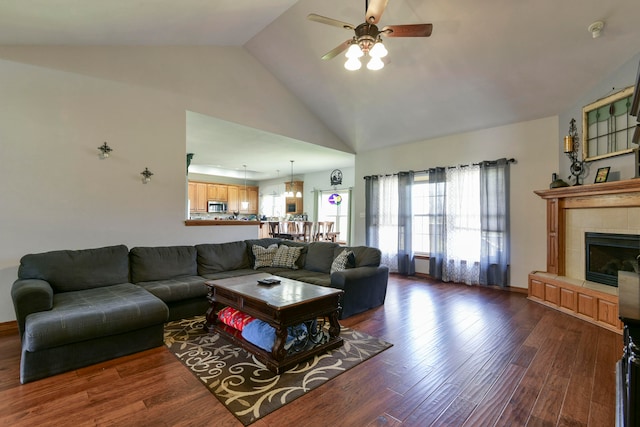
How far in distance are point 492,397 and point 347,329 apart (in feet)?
4.76

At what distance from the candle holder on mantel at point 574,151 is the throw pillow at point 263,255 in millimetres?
4297

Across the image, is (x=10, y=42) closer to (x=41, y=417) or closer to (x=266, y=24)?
(x=266, y=24)

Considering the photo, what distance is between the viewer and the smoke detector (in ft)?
9.93

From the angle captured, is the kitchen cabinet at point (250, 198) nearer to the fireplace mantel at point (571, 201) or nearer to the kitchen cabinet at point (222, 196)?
the kitchen cabinet at point (222, 196)

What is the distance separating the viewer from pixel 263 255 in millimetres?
4562

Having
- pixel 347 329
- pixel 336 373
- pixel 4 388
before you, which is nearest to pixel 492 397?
pixel 336 373

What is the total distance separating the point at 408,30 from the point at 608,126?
9.65ft

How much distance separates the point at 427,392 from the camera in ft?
6.88

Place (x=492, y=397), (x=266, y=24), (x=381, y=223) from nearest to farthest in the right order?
(x=492, y=397) < (x=266, y=24) < (x=381, y=223)

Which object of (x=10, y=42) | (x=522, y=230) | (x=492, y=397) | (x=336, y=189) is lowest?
(x=492, y=397)

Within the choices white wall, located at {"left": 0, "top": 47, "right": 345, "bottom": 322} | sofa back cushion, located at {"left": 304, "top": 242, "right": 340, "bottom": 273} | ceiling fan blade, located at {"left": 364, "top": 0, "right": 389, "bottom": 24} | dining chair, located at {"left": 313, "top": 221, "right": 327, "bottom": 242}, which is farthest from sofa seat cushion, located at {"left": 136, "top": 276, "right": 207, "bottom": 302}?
dining chair, located at {"left": 313, "top": 221, "right": 327, "bottom": 242}

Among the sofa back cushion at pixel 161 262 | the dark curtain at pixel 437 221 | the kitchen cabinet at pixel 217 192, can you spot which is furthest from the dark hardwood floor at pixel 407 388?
the kitchen cabinet at pixel 217 192

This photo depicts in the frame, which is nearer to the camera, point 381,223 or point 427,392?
point 427,392

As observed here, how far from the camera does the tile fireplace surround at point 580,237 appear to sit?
3.32m
